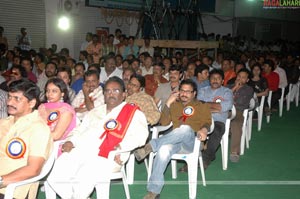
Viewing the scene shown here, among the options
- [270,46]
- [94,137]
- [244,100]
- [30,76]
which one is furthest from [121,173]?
[270,46]

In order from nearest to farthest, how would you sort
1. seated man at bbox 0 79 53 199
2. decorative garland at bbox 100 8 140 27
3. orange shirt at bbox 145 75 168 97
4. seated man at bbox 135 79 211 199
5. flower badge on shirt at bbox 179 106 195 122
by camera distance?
1. seated man at bbox 0 79 53 199
2. seated man at bbox 135 79 211 199
3. flower badge on shirt at bbox 179 106 195 122
4. orange shirt at bbox 145 75 168 97
5. decorative garland at bbox 100 8 140 27

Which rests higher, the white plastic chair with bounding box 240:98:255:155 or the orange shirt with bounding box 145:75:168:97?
the orange shirt with bounding box 145:75:168:97

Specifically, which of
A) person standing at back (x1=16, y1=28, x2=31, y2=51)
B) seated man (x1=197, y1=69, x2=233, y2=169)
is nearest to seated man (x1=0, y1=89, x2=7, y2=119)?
seated man (x1=197, y1=69, x2=233, y2=169)

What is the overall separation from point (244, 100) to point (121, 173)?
237 cm

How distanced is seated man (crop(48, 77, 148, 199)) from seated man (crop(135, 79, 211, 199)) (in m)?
0.38

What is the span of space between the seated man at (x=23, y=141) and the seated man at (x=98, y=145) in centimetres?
55

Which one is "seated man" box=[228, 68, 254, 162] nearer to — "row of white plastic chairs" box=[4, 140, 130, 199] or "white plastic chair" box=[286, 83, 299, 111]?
"row of white plastic chairs" box=[4, 140, 130, 199]

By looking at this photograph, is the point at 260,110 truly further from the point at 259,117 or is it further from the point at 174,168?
the point at 174,168

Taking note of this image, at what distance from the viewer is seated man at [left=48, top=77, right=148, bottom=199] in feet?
10.4

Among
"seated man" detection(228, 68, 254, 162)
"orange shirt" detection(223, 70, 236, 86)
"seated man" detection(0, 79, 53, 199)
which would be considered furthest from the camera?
"orange shirt" detection(223, 70, 236, 86)

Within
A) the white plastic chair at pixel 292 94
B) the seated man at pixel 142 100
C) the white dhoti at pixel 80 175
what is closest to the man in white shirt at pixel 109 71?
the seated man at pixel 142 100

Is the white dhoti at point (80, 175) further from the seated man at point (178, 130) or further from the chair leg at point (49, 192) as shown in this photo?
the seated man at point (178, 130)

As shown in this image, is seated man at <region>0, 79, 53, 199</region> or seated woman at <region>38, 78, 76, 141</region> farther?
seated woman at <region>38, 78, 76, 141</region>

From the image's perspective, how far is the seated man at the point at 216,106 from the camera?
4.49m
